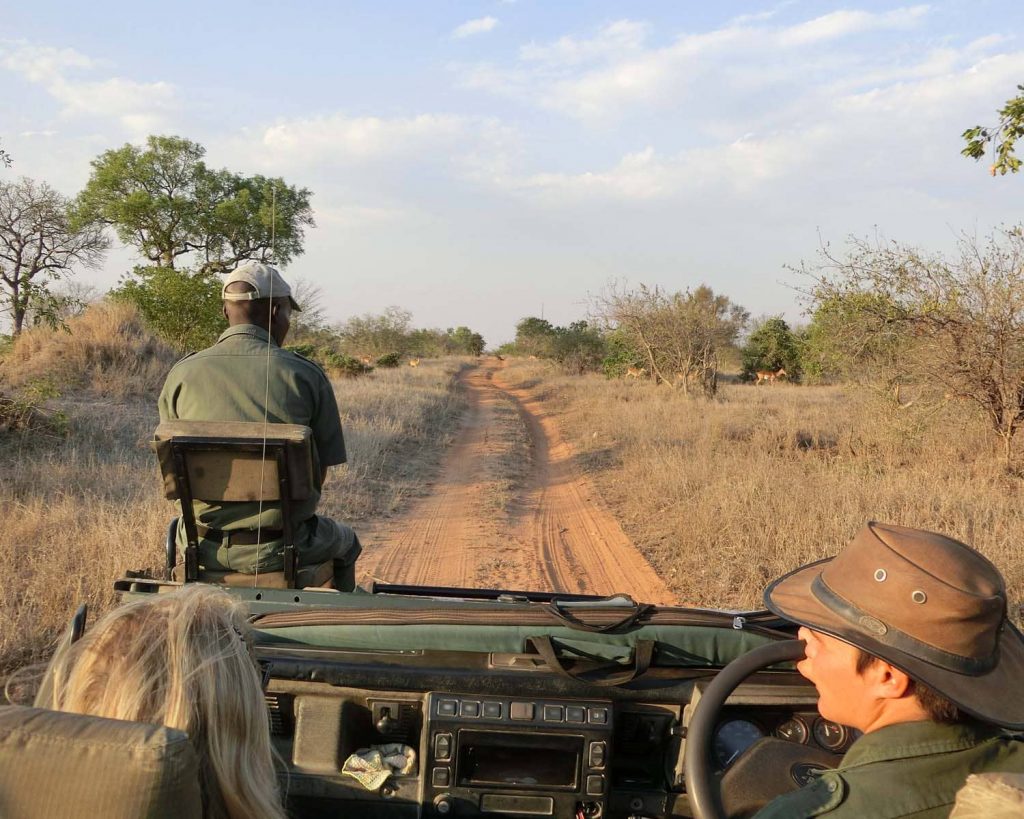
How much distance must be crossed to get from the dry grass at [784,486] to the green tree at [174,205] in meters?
17.2

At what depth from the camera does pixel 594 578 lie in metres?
6.75

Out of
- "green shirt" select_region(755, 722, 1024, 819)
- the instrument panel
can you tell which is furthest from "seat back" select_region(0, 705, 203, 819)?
the instrument panel

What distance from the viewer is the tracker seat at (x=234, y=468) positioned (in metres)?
3.04

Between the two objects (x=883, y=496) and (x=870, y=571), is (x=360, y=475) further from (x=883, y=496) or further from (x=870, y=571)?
(x=870, y=571)

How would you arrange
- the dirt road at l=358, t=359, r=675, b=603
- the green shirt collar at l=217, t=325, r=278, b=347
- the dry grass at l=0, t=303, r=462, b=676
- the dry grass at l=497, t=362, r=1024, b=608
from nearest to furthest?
the green shirt collar at l=217, t=325, r=278, b=347 → the dry grass at l=0, t=303, r=462, b=676 → the dry grass at l=497, t=362, r=1024, b=608 → the dirt road at l=358, t=359, r=675, b=603

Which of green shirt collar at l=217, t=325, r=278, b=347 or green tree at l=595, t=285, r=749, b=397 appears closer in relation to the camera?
green shirt collar at l=217, t=325, r=278, b=347

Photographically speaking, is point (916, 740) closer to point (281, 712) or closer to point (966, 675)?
point (966, 675)

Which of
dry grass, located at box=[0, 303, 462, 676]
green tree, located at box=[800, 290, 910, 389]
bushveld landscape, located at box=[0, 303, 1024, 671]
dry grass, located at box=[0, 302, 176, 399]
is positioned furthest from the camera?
dry grass, located at box=[0, 302, 176, 399]

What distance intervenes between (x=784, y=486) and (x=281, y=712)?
698cm

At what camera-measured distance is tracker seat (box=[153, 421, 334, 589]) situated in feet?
9.98

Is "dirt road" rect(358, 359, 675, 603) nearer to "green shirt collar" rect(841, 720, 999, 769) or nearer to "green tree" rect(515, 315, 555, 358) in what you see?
"green shirt collar" rect(841, 720, 999, 769)

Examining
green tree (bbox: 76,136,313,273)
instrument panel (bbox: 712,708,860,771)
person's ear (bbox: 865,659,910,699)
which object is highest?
green tree (bbox: 76,136,313,273)

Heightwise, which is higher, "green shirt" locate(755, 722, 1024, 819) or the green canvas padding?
"green shirt" locate(755, 722, 1024, 819)

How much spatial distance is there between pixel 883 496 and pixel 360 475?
5.56 m
